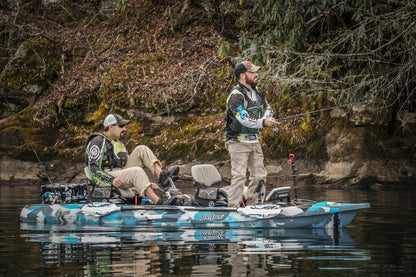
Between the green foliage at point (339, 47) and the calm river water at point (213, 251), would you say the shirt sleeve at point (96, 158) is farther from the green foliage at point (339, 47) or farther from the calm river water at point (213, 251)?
the green foliage at point (339, 47)

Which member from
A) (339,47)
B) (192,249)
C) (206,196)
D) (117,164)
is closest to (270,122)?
(206,196)

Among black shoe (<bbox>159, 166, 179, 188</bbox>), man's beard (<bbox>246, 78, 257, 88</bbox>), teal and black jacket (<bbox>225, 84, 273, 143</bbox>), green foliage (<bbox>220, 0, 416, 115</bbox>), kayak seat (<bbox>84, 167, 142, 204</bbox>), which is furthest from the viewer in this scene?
green foliage (<bbox>220, 0, 416, 115</bbox>)

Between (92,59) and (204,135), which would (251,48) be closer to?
(204,135)

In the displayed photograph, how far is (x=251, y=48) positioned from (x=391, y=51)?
339 cm

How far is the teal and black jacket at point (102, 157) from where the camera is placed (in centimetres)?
934

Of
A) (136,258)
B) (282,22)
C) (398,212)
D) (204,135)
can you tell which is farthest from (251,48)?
(136,258)

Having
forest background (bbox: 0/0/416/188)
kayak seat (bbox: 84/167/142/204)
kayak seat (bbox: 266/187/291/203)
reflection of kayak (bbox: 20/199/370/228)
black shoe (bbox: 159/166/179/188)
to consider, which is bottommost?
reflection of kayak (bbox: 20/199/370/228)

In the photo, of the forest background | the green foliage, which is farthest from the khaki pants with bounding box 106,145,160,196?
the green foliage

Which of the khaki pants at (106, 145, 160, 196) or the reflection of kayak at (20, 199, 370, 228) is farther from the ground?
the khaki pants at (106, 145, 160, 196)

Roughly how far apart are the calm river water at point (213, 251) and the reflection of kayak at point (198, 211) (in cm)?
20

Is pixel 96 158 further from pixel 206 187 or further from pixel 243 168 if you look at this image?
pixel 243 168

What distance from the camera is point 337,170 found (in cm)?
1581

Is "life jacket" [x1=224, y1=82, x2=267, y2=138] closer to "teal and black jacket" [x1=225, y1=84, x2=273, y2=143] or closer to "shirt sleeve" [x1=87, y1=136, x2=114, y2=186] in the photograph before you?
"teal and black jacket" [x1=225, y1=84, x2=273, y2=143]

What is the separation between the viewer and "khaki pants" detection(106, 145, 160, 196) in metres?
9.20
